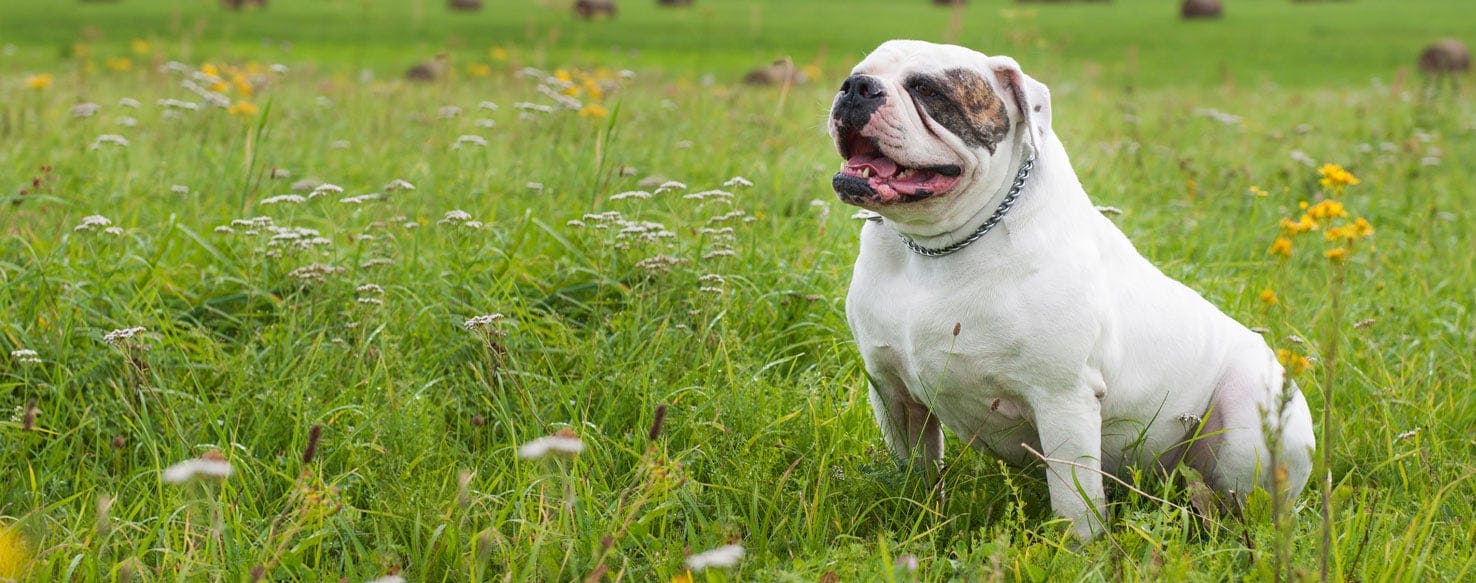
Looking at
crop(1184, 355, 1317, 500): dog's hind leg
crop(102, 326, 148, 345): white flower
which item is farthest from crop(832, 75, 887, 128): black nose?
crop(102, 326, 148, 345): white flower

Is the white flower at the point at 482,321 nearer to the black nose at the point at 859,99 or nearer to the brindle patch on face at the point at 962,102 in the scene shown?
the black nose at the point at 859,99

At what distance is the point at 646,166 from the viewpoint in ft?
19.7

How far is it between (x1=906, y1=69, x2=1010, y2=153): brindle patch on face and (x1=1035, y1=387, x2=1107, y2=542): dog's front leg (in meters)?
0.59

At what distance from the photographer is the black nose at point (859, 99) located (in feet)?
8.74

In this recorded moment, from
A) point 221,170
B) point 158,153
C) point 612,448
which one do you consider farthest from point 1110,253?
point 158,153

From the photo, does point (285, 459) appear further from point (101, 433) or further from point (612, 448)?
point (612, 448)

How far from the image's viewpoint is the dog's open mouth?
2.65 m

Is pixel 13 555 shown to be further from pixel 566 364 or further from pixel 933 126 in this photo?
pixel 933 126

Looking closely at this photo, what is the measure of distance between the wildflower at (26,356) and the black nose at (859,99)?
216 centimetres

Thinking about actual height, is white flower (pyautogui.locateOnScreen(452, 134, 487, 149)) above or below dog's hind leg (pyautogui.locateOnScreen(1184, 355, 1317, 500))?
above

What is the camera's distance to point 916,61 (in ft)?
8.98

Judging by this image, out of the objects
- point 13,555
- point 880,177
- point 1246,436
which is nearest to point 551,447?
point 880,177

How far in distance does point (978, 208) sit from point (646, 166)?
338 cm

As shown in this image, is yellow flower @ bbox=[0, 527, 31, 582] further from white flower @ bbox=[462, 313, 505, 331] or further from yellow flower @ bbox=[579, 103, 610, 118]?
yellow flower @ bbox=[579, 103, 610, 118]
